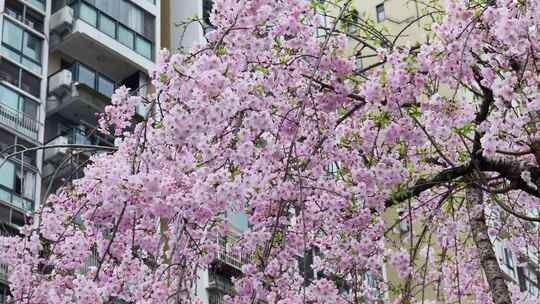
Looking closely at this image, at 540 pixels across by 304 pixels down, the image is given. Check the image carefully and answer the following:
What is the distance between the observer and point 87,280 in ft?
17.8

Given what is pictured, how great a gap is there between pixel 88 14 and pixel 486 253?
1249 cm

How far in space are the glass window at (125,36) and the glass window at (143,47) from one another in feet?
0.51

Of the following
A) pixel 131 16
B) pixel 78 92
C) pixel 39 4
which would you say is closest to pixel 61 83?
pixel 78 92

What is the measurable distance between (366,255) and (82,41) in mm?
12919

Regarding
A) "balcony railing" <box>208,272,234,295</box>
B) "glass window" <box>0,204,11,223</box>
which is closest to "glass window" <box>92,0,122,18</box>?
"glass window" <box>0,204,11,223</box>

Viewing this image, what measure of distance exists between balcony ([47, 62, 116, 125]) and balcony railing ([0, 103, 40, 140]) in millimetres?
878

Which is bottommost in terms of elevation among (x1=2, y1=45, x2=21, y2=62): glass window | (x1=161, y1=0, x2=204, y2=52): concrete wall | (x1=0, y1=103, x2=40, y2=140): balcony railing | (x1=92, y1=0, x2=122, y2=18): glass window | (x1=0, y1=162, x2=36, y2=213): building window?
(x1=0, y1=162, x2=36, y2=213): building window

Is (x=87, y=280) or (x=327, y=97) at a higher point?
(x=327, y=97)

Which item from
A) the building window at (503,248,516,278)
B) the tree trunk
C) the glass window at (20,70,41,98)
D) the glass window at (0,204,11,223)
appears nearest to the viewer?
the tree trunk

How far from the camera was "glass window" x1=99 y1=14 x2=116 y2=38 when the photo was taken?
1820 centimetres

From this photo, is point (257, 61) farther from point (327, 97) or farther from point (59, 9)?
point (59, 9)

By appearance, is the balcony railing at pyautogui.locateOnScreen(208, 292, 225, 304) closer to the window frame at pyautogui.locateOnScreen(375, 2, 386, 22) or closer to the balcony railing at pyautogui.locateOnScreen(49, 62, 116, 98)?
the balcony railing at pyautogui.locateOnScreen(49, 62, 116, 98)

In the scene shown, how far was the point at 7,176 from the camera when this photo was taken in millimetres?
15375

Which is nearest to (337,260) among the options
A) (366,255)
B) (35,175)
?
(366,255)
